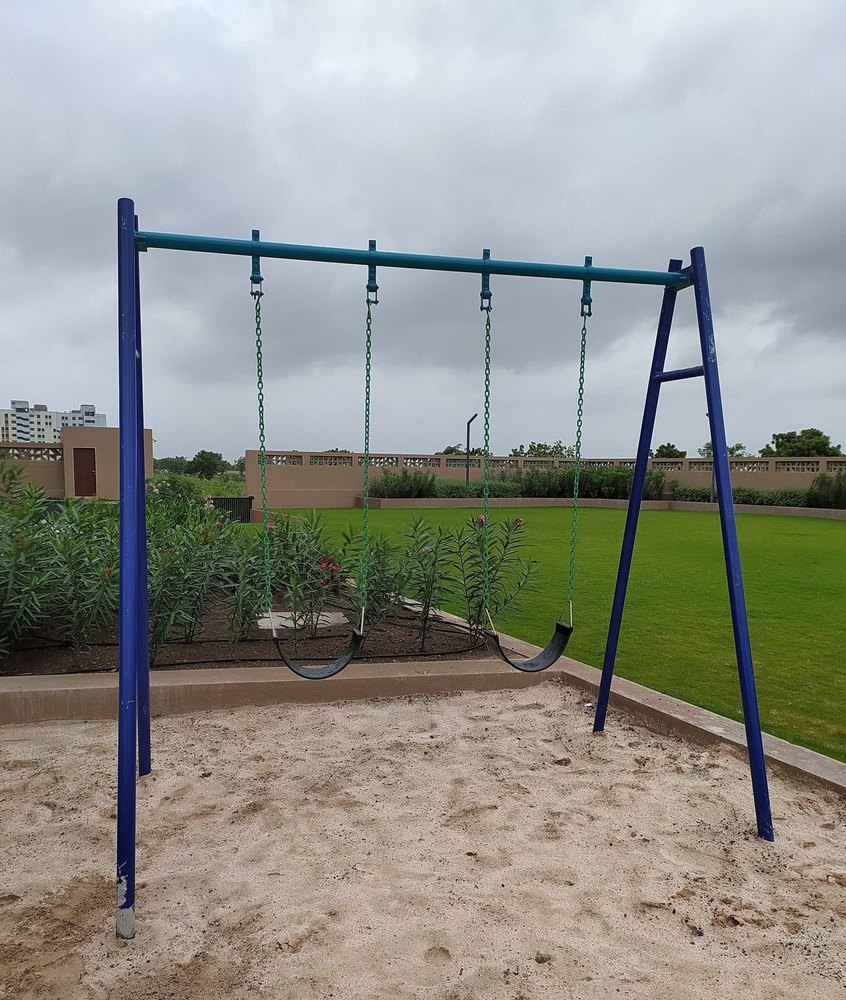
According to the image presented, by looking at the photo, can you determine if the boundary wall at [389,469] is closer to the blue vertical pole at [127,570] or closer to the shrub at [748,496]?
the shrub at [748,496]

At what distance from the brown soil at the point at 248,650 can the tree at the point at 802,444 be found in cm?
3604

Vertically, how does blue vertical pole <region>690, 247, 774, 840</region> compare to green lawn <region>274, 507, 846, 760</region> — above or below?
above

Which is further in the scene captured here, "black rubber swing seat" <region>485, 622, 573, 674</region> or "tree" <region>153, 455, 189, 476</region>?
"tree" <region>153, 455, 189, 476</region>

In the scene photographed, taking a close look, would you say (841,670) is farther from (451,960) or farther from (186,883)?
(186,883)

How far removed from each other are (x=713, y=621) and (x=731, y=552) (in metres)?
3.50

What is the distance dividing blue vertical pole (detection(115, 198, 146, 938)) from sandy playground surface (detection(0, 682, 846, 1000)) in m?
0.19

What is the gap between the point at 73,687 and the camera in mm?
3541

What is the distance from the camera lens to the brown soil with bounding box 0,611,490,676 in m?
4.05

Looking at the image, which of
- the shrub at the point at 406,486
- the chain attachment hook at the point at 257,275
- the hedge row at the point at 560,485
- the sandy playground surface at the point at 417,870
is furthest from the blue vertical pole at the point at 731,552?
the hedge row at the point at 560,485

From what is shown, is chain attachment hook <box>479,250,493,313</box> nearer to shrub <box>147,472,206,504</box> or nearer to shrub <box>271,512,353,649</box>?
shrub <box>271,512,353,649</box>

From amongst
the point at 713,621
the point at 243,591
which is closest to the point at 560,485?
the point at 713,621

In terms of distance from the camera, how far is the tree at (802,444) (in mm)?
36375

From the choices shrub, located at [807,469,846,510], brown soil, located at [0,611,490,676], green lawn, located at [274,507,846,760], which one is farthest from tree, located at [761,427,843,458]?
brown soil, located at [0,611,490,676]

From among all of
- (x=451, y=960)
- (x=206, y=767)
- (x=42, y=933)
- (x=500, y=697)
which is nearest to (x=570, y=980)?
(x=451, y=960)
